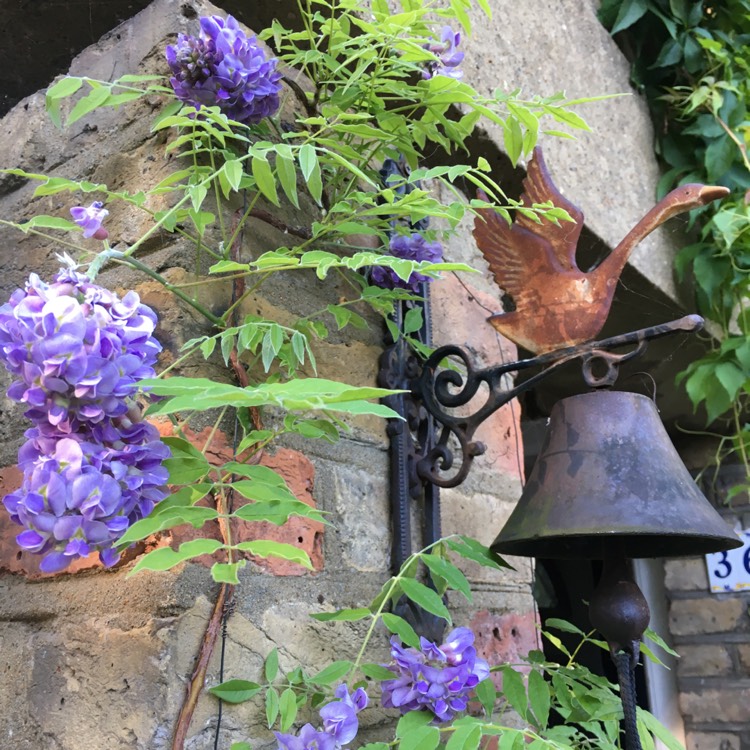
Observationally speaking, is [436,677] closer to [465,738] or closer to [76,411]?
[465,738]

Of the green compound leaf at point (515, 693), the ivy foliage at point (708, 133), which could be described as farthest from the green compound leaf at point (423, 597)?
the ivy foliage at point (708, 133)

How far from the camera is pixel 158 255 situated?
3.00 feet

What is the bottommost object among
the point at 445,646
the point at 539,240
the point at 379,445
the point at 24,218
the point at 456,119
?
the point at 445,646

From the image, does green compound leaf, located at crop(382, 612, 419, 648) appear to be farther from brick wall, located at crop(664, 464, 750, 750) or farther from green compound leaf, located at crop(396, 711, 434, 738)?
brick wall, located at crop(664, 464, 750, 750)

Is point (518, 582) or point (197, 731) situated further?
point (518, 582)

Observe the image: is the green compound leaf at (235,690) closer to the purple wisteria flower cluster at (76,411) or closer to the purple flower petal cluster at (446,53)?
the purple wisteria flower cluster at (76,411)

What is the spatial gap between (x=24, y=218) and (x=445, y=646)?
0.82m

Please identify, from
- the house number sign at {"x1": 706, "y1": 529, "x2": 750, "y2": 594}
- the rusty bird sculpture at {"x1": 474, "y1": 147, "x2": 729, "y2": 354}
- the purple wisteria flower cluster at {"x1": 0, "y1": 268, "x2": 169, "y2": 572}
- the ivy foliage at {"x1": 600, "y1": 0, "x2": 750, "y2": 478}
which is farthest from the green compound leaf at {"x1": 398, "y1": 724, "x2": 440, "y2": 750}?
the house number sign at {"x1": 706, "y1": 529, "x2": 750, "y2": 594}

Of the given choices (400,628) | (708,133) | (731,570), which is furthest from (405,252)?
(731,570)

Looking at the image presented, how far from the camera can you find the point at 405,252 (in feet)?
3.40

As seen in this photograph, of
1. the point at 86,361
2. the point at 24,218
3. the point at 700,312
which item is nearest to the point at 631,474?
the point at 86,361

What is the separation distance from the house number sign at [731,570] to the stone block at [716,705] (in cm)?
28

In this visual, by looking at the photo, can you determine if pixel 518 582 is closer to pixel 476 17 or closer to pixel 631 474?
pixel 631 474

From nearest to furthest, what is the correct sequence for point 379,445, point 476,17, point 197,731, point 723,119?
point 197,731, point 379,445, point 476,17, point 723,119
